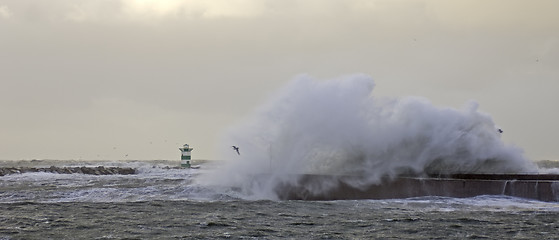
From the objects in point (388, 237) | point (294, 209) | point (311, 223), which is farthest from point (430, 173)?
point (388, 237)

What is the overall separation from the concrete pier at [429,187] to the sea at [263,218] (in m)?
0.47

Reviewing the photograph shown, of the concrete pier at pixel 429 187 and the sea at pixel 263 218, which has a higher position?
the concrete pier at pixel 429 187

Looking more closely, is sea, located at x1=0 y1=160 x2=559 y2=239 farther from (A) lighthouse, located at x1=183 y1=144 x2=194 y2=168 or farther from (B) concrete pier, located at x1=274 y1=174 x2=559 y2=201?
(A) lighthouse, located at x1=183 y1=144 x2=194 y2=168

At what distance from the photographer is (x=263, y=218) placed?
13586 millimetres

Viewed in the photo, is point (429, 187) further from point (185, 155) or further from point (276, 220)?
point (185, 155)

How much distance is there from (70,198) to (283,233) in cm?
915

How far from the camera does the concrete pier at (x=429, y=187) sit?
1669 centimetres

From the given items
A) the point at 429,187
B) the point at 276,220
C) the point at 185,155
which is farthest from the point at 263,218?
the point at 185,155

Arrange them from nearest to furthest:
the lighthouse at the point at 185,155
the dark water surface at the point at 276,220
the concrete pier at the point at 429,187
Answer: the dark water surface at the point at 276,220
the concrete pier at the point at 429,187
the lighthouse at the point at 185,155

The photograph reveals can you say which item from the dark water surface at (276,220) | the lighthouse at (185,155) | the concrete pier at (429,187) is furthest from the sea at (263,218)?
the lighthouse at (185,155)

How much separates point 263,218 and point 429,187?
20.7 ft

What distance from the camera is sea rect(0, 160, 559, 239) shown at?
37.2 feet

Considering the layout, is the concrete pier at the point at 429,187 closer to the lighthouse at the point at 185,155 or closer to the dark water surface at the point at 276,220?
the dark water surface at the point at 276,220

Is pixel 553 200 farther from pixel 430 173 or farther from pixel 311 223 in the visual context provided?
pixel 311 223
